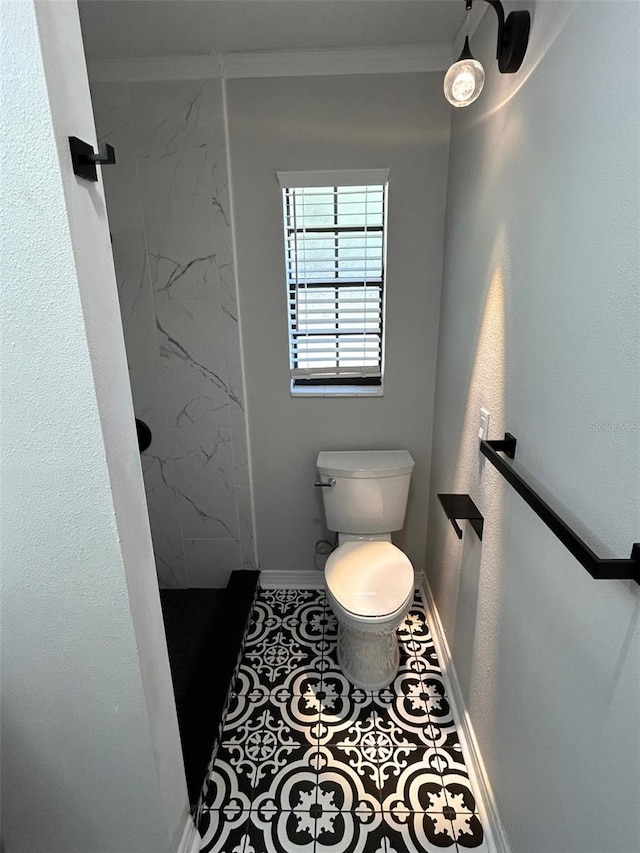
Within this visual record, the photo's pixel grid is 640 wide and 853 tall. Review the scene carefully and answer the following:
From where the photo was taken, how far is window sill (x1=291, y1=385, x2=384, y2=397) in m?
2.13

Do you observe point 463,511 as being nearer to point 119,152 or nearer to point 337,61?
point 337,61

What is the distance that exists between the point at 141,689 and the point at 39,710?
0.86 ft

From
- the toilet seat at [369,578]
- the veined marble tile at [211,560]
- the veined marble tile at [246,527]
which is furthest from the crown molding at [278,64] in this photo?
the veined marble tile at [211,560]

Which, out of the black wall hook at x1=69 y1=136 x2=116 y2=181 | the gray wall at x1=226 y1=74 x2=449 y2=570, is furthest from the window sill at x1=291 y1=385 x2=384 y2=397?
the black wall hook at x1=69 y1=136 x2=116 y2=181

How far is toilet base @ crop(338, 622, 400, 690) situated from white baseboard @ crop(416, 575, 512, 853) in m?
0.21

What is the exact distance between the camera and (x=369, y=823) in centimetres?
137

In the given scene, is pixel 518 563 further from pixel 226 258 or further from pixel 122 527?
pixel 226 258

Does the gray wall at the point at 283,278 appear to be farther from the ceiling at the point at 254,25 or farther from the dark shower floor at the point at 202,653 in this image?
the dark shower floor at the point at 202,653

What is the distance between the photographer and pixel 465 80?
1174mm

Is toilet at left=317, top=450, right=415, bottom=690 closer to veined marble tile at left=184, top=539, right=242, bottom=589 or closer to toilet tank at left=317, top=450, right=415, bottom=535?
toilet tank at left=317, top=450, right=415, bottom=535

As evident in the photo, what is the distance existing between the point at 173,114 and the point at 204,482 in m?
1.55

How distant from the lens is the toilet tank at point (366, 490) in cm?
203

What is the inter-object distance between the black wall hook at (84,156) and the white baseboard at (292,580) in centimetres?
203

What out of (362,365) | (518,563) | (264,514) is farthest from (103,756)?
(362,365)
